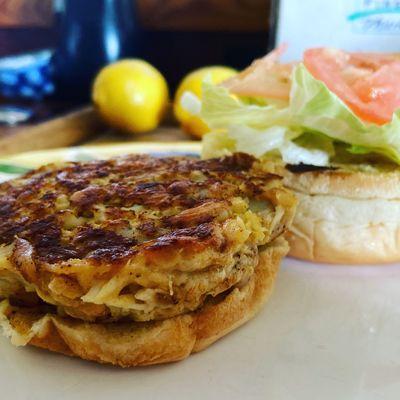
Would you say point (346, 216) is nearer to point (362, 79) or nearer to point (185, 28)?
point (362, 79)

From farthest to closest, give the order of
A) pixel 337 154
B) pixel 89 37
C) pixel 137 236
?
1. pixel 89 37
2. pixel 337 154
3. pixel 137 236

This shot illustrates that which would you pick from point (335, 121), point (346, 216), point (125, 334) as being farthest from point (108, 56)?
point (125, 334)

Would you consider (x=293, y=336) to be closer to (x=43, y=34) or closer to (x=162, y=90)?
(x=162, y=90)

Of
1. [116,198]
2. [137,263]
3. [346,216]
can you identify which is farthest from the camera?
[346,216]

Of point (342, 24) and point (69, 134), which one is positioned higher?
point (342, 24)

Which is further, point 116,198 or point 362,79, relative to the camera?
point 362,79

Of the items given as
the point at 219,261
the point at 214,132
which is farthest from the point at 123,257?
the point at 214,132
